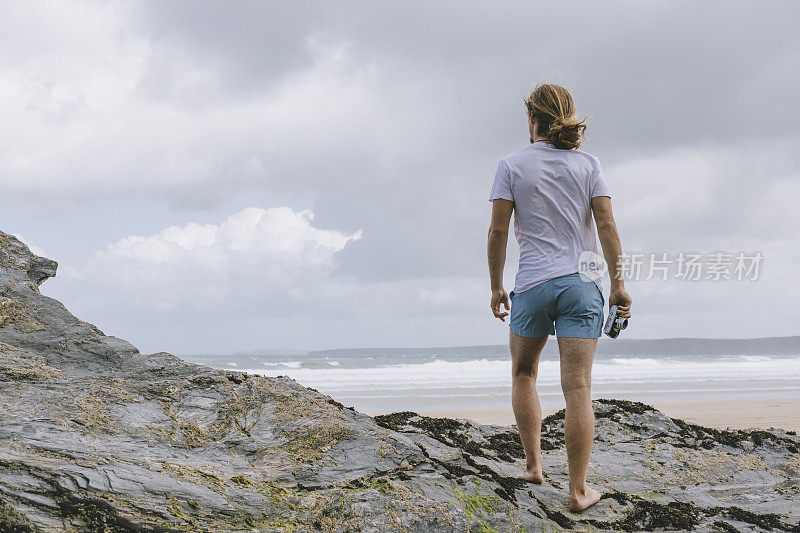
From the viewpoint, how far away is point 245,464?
10.7 feet

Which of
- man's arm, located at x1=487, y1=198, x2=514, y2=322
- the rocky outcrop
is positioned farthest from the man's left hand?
the rocky outcrop

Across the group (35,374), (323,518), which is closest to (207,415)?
(35,374)

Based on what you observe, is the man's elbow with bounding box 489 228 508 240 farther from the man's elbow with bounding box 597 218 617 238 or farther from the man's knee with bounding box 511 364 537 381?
the man's knee with bounding box 511 364 537 381

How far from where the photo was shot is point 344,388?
20250 millimetres

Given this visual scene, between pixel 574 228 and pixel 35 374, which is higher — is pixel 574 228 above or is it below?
above

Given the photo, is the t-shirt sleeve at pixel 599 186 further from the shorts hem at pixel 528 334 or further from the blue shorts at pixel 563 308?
the shorts hem at pixel 528 334

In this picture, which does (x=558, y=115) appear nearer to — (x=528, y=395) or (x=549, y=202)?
(x=549, y=202)

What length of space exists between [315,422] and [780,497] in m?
3.45

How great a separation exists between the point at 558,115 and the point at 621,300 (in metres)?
1.17

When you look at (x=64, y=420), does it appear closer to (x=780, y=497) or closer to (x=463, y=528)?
(x=463, y=528)

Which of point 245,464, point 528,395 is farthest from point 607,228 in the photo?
point 245,464

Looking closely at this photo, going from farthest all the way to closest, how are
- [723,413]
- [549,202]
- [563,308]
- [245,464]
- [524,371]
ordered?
[723,413] < [524,371] < [549,202] < [563,308] < [245,464]

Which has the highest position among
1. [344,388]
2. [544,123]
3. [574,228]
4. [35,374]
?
[544,123]

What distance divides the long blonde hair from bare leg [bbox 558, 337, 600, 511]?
120cm
